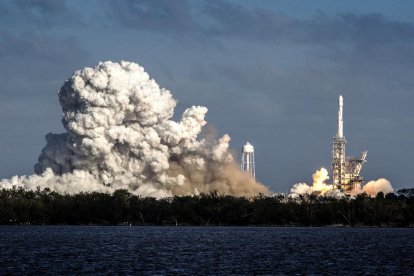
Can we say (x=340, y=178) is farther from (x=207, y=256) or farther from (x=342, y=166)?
(x=207, y=256)

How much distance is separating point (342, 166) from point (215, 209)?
2511 centimetres

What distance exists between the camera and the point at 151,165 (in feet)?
Answer: 504

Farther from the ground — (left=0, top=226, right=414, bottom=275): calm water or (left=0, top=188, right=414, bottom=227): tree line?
(left=0, top=188, right=414, bottom=227): tree line

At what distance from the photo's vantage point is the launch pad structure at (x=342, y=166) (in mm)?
168750

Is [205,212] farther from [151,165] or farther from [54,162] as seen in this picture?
[54,162]

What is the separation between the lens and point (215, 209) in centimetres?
15950

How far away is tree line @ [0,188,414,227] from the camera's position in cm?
15525

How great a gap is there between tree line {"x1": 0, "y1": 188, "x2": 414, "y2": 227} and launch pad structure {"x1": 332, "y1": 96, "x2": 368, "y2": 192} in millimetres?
10625

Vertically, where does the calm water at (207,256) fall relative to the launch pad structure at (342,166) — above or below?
below

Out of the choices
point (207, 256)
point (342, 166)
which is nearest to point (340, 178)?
point (342, 166)

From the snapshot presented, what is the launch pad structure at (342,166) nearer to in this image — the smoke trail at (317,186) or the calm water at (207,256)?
the smoke trail at (317,186)

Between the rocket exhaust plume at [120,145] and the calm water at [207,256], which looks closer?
the calm water at [207,256]

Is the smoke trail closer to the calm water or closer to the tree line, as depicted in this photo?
the tree line

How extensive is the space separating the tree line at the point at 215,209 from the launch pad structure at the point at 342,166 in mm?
10625
